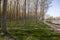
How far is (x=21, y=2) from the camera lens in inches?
1185

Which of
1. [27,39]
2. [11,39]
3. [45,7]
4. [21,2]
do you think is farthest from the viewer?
[45,7]

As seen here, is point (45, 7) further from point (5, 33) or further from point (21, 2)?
point (5, 33)

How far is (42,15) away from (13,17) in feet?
27.5

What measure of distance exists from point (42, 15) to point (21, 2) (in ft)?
31.2

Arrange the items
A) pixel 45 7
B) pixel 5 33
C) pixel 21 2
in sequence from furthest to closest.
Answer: pixel 45 7
pixel 21 2
pixel 5 33

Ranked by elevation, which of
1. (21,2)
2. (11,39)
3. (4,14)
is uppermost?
(21,2)

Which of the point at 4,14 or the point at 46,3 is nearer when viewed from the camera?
the point at 4,14

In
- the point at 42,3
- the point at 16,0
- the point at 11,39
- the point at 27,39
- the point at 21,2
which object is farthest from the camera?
the point at 42,3

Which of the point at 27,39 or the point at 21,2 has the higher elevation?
the point at 21,2

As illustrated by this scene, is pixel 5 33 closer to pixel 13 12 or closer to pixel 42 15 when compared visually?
pixel 13 12

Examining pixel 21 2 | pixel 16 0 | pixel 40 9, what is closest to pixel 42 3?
pixel 40 9

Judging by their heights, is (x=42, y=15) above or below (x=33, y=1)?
below

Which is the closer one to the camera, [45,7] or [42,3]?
[42,3]

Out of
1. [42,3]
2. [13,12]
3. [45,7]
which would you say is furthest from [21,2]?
[45,7]
